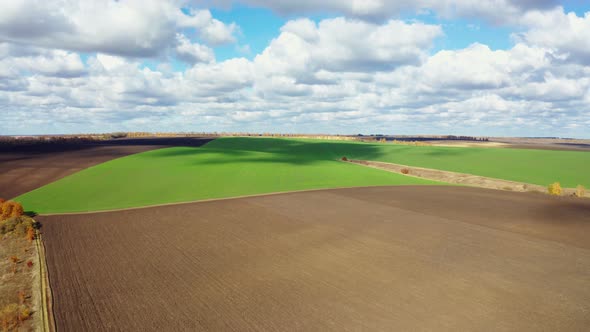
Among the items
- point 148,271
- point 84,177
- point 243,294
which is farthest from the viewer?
point 84,177

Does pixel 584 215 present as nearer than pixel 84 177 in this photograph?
Yes

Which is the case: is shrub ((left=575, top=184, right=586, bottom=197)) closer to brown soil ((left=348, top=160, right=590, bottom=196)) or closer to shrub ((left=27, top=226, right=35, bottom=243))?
brown soil ((left=348, top=160, right=590, bottom=196))

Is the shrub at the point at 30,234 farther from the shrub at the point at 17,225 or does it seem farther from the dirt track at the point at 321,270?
the dirt track at the point at 321,270

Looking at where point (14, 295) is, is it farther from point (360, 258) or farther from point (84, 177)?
point (84, 177)

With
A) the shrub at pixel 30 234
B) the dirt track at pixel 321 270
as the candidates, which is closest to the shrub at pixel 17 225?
the shrub at pixel 30 234

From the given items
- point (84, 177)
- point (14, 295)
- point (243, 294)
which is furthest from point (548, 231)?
point (84, 177)

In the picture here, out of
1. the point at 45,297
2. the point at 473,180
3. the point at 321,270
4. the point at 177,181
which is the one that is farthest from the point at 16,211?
the point at 473,180

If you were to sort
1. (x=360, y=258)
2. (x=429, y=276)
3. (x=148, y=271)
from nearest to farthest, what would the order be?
(x=429, y=276) → (x=148, y=271) → (x=360, y=258)
